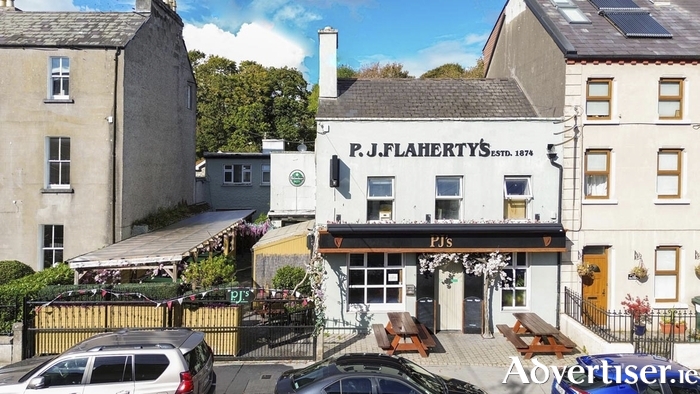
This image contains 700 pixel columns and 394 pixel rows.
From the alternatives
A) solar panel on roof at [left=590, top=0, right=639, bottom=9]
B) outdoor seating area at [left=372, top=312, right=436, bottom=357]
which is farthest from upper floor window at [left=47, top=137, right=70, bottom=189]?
solar panel on roof at [left=590, top=0, right=639, bottom=9]

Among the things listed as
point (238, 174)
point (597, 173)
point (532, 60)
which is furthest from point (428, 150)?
point (238, 174)

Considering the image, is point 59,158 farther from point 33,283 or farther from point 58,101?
point 33,283

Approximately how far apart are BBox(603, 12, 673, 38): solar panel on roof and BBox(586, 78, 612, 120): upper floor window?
2237 millimetres

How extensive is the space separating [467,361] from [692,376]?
5.38 m

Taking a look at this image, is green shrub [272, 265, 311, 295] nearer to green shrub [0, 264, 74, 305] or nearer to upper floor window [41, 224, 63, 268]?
green shrub [0, 264, 74, 305]

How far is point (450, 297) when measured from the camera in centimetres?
1584

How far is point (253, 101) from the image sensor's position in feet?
156

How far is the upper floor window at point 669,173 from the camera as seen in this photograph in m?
16.1

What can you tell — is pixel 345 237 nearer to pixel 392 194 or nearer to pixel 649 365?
pixel 392 194

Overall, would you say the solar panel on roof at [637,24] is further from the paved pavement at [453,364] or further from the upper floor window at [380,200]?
the paved pavement at [453,364]

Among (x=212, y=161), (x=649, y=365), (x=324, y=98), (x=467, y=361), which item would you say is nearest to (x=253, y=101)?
(x=212, y=161)

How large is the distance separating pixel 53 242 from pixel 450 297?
1491cm

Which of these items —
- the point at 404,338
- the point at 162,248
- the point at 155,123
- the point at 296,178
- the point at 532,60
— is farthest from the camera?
the point at 155,123
